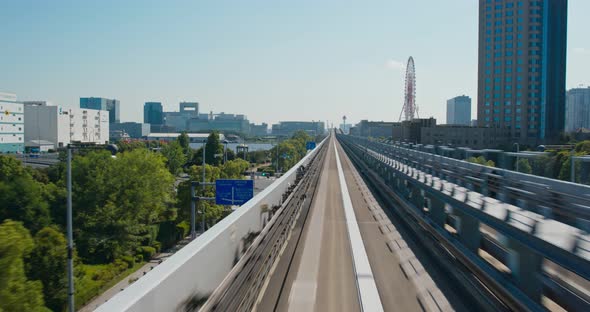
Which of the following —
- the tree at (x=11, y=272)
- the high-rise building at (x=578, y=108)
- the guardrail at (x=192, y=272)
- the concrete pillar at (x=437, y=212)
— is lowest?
the tree at (x=11, y=272)

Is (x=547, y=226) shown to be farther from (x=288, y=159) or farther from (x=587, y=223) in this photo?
(x=288, y=159)

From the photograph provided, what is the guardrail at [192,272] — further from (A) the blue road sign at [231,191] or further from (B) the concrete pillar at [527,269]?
(A) the blue road sign at [231,191]

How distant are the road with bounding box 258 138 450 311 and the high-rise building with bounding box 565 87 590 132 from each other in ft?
578

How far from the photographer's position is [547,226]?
6.37 metres

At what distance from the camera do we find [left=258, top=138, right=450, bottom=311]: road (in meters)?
6.95

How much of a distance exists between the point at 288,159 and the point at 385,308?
6666 centimetres

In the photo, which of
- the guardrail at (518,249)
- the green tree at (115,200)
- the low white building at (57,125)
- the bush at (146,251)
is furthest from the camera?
the low white building at (57,125)

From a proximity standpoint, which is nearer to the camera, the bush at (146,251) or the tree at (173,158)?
the bush at (146,251)

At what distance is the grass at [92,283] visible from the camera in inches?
787

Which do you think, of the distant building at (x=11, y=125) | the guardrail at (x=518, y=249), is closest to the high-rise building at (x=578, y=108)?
the distant building at (x=11, y=125)

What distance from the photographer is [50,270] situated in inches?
712

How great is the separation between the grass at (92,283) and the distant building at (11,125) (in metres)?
64.9

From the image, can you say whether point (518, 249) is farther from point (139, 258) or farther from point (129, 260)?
point (139, 258)

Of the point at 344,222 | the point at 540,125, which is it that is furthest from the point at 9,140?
the point at 540,125
